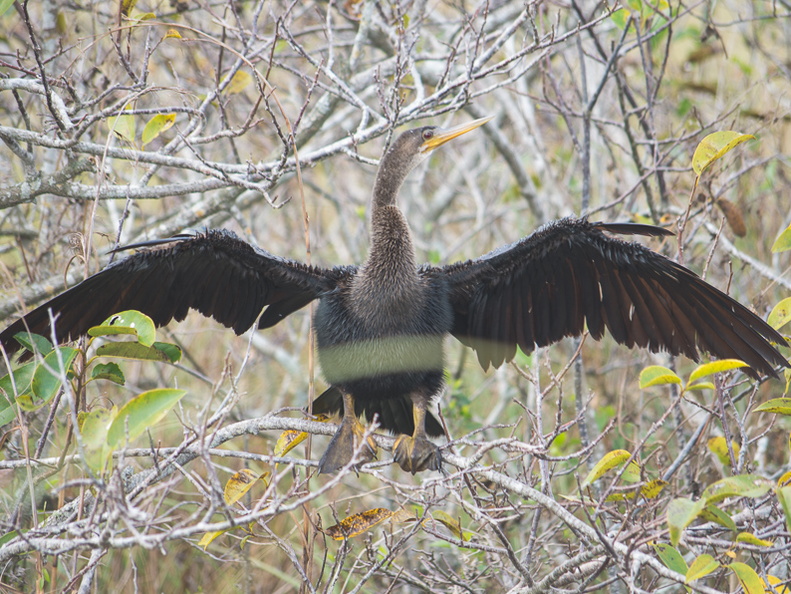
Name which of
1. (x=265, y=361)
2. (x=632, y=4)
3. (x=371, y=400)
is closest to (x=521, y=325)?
(x=371, y=400)

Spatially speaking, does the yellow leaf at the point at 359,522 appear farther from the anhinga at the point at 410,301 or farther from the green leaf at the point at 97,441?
the green leaf at the point at 97,441

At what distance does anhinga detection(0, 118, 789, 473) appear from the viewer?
10.4 ft

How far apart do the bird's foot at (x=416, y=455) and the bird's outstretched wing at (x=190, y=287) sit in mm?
781

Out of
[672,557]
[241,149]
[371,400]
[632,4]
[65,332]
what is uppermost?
[241,149]

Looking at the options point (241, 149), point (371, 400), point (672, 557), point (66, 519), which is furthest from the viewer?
point (241, 149)

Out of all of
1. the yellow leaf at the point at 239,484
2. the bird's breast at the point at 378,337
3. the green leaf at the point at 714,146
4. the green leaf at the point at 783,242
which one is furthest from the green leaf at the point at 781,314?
the yellow leaf at the point at 239,484

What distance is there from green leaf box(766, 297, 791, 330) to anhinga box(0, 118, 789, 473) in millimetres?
211

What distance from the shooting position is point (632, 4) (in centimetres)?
374

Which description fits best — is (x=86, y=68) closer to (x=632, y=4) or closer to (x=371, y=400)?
(x=371, y=400)

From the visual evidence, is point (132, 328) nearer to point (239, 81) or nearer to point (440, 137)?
point (239, 81)

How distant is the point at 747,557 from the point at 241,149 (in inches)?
195

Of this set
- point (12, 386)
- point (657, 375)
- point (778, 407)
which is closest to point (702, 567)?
point (657, 375)

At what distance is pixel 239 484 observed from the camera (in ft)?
8.63

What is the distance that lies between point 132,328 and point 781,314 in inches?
86.4
